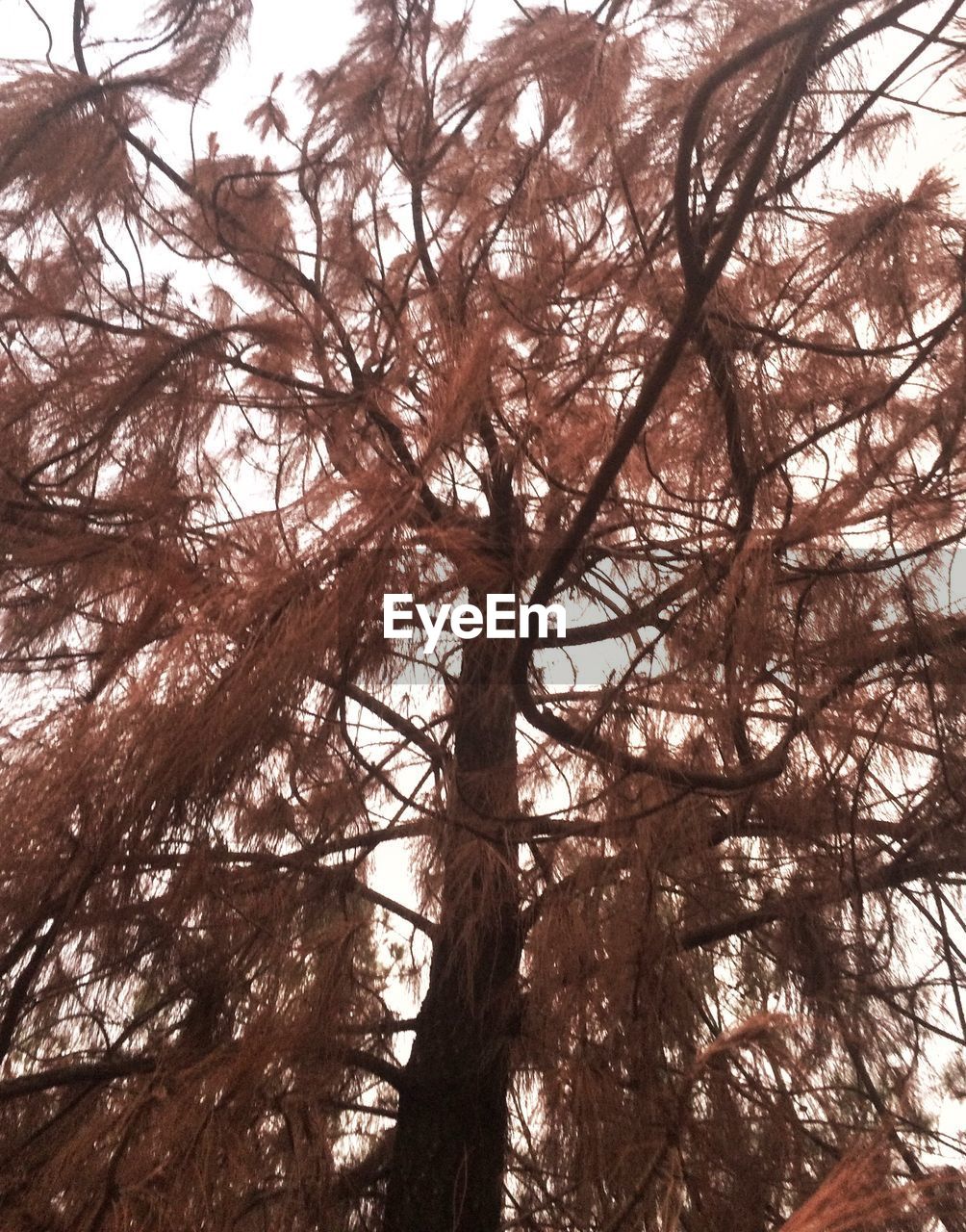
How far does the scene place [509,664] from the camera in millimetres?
991

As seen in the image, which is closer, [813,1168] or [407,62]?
[813,1168]

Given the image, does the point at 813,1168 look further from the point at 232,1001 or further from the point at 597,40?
the point at 597,40

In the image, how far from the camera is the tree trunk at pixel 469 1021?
3.14 feet

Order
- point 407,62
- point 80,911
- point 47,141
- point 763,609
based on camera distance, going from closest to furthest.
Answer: point 80,911 < point 763,609 < point 47,141 < point 407,62

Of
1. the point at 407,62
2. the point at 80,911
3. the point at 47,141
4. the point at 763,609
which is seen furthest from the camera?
the point at 407,62

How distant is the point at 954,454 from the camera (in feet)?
3.27

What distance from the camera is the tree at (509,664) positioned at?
2.52 ft

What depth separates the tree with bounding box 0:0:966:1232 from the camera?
2.52 ft

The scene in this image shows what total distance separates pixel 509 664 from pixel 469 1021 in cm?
38

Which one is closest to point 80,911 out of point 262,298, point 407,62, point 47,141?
point 47,141

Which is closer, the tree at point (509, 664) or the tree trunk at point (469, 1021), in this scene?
the tree at point (509, 664)

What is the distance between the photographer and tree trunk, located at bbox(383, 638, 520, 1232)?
96 centimetres

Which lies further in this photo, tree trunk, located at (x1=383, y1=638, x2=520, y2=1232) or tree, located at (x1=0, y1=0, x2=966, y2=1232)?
tree trunk, located at (x1=383, y1=638, x2=520, y2=1232)

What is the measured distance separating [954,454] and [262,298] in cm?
88
